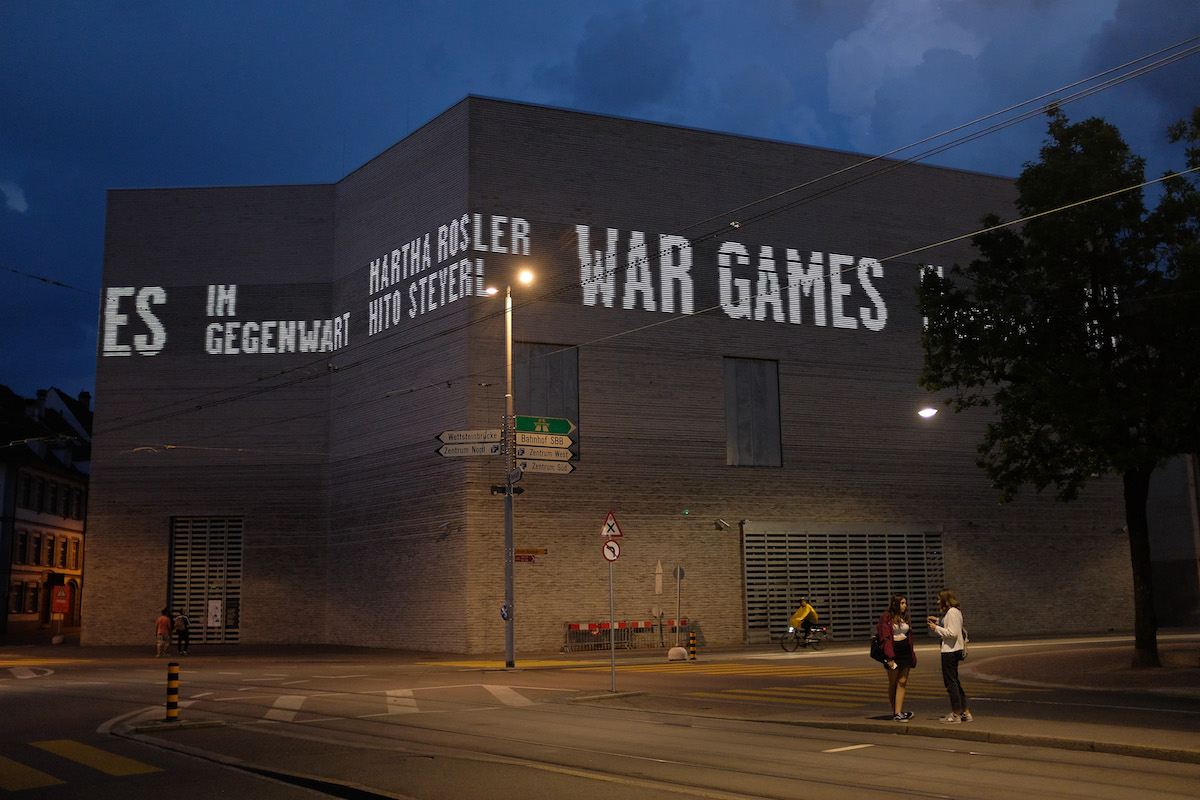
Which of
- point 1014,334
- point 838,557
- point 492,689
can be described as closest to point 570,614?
point 838,557

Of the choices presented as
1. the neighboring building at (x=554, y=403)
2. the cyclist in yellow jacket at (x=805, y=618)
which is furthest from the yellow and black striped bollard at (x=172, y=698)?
the cyclist in yellow jacket at (x=805, y=618)

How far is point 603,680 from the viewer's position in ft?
78.8

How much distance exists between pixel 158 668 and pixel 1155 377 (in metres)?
24.7

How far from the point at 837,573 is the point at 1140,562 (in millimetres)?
14991

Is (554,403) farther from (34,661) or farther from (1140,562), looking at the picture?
(1140,562)

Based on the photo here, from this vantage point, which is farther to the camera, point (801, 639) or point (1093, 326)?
point (801, 639)

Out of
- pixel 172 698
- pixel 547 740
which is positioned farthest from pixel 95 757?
pixel 547 740

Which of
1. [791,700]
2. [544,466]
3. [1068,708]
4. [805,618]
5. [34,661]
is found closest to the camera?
[1068,708]

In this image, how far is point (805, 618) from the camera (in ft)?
114

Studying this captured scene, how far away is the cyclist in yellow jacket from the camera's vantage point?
113ft

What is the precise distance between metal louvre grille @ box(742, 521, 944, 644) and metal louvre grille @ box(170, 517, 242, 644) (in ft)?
60.7

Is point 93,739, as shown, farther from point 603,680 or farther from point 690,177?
point 690,177

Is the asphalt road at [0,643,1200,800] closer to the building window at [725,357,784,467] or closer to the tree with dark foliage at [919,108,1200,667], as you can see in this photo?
the tree with dark foliage at [919,108,1200,667]

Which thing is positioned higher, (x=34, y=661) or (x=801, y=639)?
(x=801, y=639)
